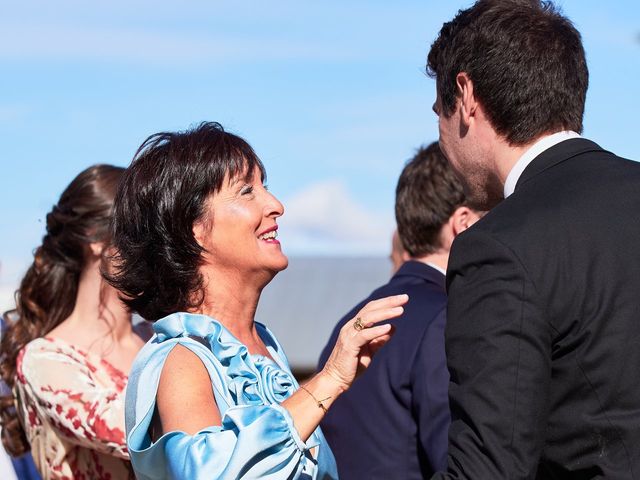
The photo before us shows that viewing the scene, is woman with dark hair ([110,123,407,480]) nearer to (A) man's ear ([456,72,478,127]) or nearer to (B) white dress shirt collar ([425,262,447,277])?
(A) man's ear ([456,72,478,127])

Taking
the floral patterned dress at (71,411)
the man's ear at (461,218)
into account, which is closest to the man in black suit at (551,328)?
the man's ear at (461,218)

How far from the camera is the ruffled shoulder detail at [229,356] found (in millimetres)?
2547

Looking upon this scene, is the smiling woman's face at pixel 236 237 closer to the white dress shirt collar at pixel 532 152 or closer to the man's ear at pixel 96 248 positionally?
the white dress shirt collar at pixel 532 152

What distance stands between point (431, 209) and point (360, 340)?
157cm

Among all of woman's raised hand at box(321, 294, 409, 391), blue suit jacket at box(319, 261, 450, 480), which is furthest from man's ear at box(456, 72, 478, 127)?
blue suit jacket at box(319, 261, 450, 480)

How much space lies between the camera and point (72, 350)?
370cm

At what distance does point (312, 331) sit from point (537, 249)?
18.9 meters

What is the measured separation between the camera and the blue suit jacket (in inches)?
125

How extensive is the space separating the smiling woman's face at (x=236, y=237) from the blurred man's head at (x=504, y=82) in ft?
2.03

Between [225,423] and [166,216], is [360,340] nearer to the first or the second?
[225,423]

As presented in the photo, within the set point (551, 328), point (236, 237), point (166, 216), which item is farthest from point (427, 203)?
point (551, 328)

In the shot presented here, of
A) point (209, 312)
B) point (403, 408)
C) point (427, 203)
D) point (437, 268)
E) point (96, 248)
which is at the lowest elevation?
point (403, 408)

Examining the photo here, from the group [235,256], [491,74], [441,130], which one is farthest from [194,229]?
[491,74]

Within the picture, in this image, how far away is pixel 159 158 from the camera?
2.77 m
